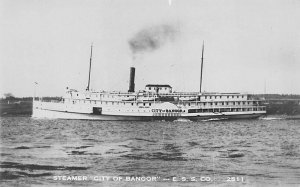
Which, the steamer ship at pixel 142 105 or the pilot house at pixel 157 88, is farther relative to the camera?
the pilot house at pixel 157 88

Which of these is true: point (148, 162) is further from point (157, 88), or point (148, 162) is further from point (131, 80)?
point (157, 88)

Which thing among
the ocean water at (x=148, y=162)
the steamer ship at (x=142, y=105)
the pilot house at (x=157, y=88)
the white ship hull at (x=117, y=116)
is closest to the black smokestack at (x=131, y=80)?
the steamer ship at (x=142, y=105)

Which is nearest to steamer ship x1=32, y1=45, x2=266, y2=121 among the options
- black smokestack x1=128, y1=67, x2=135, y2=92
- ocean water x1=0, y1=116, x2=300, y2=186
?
black smokestack x1=128, y1=67, x2=135, y2=92

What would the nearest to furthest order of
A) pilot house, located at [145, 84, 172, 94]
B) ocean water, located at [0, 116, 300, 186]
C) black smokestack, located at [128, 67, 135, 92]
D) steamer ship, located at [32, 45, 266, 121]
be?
ocean water, located at [0, 116, 300, 186] → steamer ship, located at [32, 45, 266, 121] → black smokestack, located at [128, 67, 135, 92] → pilot house, located at [145, 84, 172, 94]

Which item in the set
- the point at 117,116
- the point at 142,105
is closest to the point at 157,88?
the point at 142,105

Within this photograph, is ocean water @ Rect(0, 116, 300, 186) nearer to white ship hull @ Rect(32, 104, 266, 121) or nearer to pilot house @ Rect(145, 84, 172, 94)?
white ship hull @ Rect(32, 104, 266, 121)

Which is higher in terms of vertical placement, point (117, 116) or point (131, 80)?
point (131, 80)

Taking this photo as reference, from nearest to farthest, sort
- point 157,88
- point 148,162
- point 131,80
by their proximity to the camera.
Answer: point 148,162, point 131,80, point 157,88

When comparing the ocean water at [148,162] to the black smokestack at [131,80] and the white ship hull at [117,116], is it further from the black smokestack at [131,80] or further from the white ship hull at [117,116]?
the black smokestack at [131,80]
